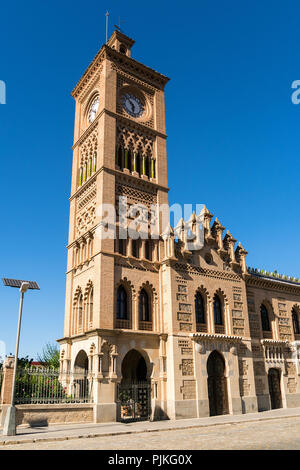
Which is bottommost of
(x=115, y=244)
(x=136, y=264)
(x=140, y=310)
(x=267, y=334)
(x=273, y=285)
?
(x=267, y=334)

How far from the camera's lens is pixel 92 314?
24031 mm

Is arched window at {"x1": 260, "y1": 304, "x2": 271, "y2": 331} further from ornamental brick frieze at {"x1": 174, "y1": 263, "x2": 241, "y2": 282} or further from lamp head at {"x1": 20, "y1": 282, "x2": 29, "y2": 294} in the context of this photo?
lamp head at {"x1": 20, "y1": 282, "x2": 29, "y2": 294}

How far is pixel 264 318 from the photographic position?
100ft

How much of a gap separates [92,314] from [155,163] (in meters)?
12.3

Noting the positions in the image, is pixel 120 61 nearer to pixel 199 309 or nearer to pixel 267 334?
pixel 199 309

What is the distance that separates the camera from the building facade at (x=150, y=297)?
74.9ft

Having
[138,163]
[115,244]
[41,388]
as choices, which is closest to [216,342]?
[115,244]

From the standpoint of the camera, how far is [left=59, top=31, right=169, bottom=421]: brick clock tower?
22.2 m

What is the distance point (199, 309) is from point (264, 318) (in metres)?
7.08

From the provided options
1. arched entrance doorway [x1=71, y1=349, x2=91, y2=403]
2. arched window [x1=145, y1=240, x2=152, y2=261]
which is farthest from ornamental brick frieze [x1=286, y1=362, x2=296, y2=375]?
arched entrance doorway [x1=71, y1=349, x2=91, y2=403]

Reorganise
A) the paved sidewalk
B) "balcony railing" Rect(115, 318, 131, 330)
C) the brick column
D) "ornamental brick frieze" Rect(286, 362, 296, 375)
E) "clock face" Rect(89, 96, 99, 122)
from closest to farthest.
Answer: the paved sidewalk, the brick column, "balcony railing" Rect(115, 318, 131, 330), "ornamental brick frieze" Rect(286, 362, 296, 375), "clock face" Rect(89, 96, 99, 122)

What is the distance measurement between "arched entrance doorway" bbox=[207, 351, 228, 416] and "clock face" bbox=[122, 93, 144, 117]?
18.2 metres
